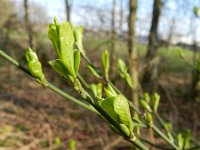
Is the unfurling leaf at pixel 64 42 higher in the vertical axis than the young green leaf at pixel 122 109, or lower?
higher

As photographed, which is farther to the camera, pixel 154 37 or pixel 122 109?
pixel 154 37

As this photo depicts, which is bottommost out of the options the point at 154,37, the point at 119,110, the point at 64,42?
the point at 154,37

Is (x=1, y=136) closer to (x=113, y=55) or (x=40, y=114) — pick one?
(x=40, y=114)

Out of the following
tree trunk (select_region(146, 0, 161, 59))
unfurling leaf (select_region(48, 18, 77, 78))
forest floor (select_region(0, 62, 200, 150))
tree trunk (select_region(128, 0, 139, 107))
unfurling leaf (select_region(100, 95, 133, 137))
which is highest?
unfurling leaf (select_region(48, 18, 77, 78))

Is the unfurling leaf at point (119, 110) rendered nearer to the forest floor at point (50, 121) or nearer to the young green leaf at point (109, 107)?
the young green leaf at point (109, 107)

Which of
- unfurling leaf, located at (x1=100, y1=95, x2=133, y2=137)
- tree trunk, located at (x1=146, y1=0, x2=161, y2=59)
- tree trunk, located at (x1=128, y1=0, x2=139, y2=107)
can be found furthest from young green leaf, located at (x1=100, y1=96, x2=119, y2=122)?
tree trunk, located at (x1=146, y1=0, x2=161, y2=59)

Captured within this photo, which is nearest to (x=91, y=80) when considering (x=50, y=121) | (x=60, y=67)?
(x=50, y=121)

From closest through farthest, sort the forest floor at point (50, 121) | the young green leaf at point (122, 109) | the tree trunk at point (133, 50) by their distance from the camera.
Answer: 1. the young green leaf at point (122, 109)
2. the tree trunk at point (133, 50)
3. the forest floor at point (50, 121)

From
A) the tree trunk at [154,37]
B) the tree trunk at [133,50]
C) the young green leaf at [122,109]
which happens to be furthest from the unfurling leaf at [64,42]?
the tree trunk at [154,37]

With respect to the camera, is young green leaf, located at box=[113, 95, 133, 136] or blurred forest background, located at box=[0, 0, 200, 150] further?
blurred forest background, located at box=[0, 0, 200, 150]

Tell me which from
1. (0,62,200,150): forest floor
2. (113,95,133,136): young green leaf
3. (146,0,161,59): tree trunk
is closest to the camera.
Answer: (113,95,133,136): young green leaf

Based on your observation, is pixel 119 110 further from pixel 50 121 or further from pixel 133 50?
pixel 50 121

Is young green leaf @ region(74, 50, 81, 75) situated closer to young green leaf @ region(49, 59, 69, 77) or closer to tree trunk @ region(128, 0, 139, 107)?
young green leaf @ region(49, 59, 69, 77)
